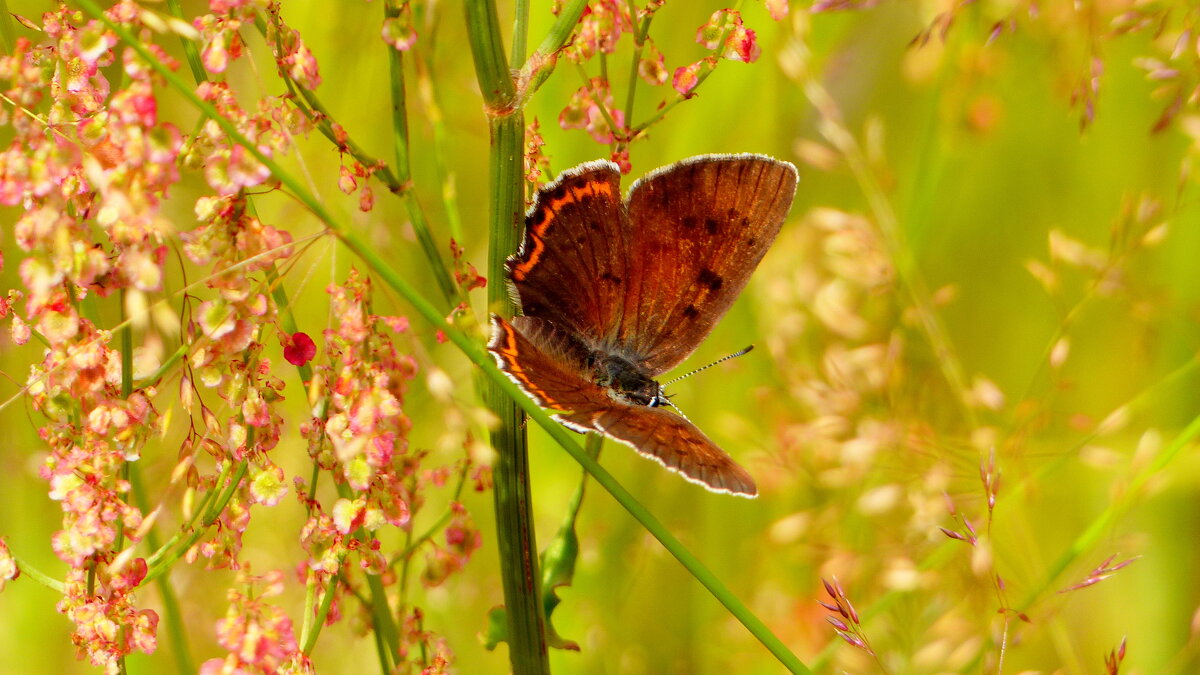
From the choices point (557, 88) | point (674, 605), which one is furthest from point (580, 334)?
point (674, 605)

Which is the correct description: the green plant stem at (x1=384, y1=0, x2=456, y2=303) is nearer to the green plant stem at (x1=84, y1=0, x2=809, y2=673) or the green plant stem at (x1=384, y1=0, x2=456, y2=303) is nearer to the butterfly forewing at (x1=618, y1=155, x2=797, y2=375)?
the green plant stem at (x1=84, y1=0, x2=809, y2=673)

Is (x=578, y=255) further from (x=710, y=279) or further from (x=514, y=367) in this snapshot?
(x=514, y=367)

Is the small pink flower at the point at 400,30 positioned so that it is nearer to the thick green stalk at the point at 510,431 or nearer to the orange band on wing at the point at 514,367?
the thick green stalk at the point at 510,431

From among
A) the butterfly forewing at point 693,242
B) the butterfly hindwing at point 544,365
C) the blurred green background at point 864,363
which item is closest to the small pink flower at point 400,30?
the butterfly hindwing at point 544,365

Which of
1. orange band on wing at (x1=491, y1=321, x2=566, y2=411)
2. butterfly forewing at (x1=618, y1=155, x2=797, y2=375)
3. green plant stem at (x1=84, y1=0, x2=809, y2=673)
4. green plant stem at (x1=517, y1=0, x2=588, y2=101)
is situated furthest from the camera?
butterfly forewing at (x1=618, y1=155, x2=797, y2=375)

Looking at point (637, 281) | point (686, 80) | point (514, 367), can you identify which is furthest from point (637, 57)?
point (637, 281)

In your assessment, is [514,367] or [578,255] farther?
[578,255]

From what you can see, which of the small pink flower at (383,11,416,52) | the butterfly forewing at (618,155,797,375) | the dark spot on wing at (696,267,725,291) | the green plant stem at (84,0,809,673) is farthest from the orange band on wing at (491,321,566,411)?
the dark spot on wing at (696,267,725,291)
